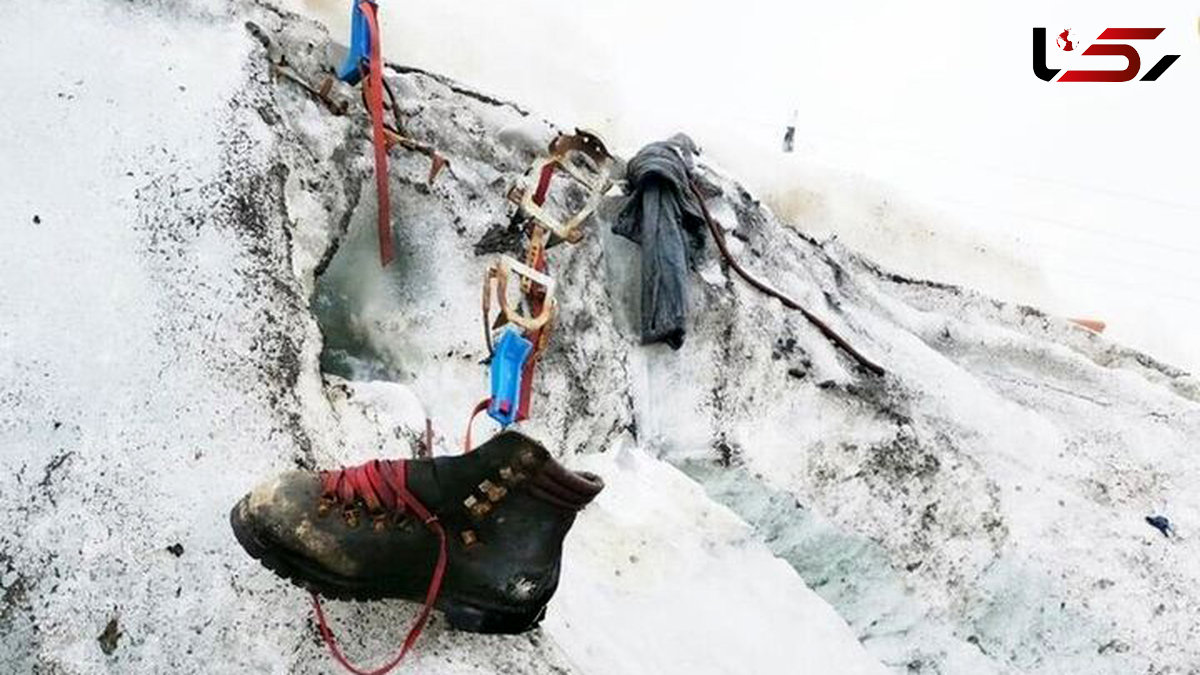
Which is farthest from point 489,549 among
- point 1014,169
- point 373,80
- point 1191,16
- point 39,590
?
point 1191,16

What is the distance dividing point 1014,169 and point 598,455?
6.51 meters

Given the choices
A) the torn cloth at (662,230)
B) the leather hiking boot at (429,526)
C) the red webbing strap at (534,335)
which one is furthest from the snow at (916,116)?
the leather hiking boot at (429,526)

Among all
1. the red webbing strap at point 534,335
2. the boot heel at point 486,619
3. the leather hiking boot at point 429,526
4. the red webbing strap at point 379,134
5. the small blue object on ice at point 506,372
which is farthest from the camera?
the red webbing strap at point 379,134

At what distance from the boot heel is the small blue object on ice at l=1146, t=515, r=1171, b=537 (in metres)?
2.89

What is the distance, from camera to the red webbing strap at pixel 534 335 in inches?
134

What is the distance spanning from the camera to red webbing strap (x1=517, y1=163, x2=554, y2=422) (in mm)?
3400

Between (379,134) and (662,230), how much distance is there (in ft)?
3.77

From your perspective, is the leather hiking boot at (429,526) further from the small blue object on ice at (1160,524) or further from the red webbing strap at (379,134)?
the small blue object on ice at (1160,524)

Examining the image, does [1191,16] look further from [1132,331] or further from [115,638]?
[115,638]

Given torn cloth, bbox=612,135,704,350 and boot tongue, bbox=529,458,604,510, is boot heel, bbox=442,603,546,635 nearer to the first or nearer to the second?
boot tongue, bbox=529,458,604,510

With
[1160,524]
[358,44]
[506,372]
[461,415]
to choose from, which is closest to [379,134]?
[358,44]

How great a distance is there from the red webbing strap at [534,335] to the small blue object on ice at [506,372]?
6 cm

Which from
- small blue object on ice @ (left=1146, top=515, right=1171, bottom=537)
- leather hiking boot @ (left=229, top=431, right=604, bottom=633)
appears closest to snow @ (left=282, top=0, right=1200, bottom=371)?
small blue object on ice @ (left=1146, top=515, right=1171, bottom=537)

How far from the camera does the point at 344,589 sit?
2.65 metres
